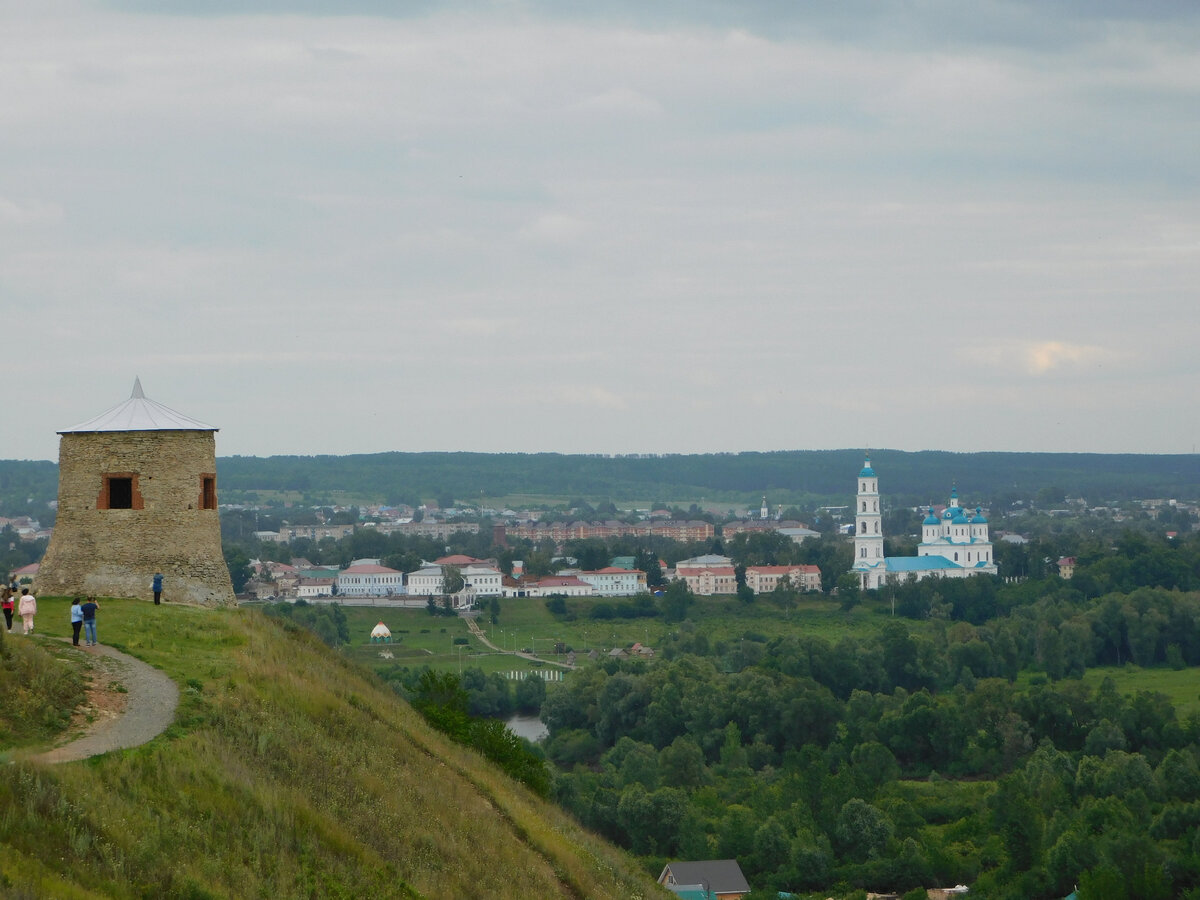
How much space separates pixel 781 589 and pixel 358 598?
107 ft

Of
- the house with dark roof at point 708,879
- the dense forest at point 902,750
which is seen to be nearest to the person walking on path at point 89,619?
the dense forest at point 902,750

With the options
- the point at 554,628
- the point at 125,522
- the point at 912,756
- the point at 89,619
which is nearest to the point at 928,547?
the point at 554,628

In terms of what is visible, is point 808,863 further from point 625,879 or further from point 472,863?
point 472,863

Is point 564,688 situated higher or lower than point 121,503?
lower

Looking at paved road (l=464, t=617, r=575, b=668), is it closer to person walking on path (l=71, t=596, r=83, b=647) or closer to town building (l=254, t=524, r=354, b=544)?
person walking on path (l=71, t=596, r=83, b=647)

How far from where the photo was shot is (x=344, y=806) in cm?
1398

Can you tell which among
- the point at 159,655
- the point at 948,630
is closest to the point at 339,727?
the point at 159,655

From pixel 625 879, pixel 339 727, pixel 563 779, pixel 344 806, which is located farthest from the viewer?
pixel 563 779

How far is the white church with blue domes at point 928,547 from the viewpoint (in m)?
121

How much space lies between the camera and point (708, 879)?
3475 centimetres

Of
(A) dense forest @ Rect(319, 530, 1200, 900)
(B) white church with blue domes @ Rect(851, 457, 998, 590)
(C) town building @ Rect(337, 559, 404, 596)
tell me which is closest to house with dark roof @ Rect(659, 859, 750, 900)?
(A) dense forest @ Rect(319, 530, 1200, 900)

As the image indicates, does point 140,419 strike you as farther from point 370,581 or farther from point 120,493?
point 370,581

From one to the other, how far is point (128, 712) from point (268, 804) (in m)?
2.67

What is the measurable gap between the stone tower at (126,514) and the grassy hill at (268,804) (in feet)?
2.31
